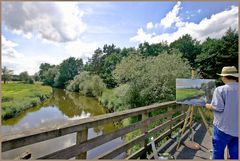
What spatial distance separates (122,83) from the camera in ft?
57.7

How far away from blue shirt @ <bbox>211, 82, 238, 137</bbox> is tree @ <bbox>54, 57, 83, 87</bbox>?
180ft

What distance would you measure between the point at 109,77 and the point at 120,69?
20.3 metres

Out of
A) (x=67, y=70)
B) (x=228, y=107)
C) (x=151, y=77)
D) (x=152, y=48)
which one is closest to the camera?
(x=228, y=107)

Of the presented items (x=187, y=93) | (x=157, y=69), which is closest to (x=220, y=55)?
(x=157, y=69)

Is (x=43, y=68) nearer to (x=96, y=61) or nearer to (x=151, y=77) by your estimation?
(x=96, y=61)

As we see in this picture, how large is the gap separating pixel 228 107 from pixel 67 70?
58.6 m

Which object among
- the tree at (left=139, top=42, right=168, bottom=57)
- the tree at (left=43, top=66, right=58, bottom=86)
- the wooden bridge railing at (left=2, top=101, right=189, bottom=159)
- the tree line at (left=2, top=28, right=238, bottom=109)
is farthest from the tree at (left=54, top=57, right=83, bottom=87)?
the wooden bridge railing at (left=2, top=101, right=189, bottom=159)

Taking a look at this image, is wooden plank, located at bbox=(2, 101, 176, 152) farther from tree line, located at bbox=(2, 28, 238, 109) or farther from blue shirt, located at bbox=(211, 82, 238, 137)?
tree line, located at bbox=(2, 28, 238, 109)

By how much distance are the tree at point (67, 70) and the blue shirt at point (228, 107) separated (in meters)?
54.8

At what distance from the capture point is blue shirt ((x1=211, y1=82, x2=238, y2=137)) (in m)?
2.63

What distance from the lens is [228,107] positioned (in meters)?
2.64

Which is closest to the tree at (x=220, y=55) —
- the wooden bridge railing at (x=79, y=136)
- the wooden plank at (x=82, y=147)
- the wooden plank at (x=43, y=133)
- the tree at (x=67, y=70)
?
the wooden bridge railing at (x=79, y=136)

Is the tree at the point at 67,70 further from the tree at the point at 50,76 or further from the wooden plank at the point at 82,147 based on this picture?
the wooden plank at the point at 82,147

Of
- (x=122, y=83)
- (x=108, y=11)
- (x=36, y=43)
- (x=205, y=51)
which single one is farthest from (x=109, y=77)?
(x=108, y=11)
